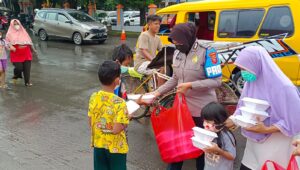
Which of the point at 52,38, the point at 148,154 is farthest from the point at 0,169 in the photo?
the point at 52,38

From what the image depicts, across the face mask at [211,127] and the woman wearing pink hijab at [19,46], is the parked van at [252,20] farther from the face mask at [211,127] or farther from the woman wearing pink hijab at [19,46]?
the face mask at [211,127]

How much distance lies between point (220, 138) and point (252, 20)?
5119 millimetres

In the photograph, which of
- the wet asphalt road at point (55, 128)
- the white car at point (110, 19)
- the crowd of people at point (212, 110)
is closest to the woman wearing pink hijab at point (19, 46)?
the wet asphalt road at point (55, 128)

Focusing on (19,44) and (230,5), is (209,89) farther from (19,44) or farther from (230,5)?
(19,44)

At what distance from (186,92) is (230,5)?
4.77 m

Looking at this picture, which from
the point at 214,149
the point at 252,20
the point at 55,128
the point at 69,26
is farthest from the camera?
the point at 69,26

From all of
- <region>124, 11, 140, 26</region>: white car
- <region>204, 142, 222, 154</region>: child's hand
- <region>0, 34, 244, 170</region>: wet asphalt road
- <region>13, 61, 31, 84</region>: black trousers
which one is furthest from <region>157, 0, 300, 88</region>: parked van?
<region>124, 11, 140, 26</region>: white car

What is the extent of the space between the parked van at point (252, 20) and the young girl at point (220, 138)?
448 cm

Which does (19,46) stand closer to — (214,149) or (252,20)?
(252,20)

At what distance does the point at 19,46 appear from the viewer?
29.5ft

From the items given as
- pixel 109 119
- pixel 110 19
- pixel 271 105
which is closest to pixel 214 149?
pixel 271 105

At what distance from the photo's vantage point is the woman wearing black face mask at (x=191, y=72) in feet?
11.3

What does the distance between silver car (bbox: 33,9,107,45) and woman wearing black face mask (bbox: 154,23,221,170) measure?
591 inches

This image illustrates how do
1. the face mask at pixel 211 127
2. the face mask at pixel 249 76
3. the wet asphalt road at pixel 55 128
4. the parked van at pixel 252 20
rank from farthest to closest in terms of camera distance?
1. the parked van at pixel 252 20
2. the wet asphalt road at pixel 55 128
3. the face mask at pixel 211 127
4. the face mask at pixel 249 76
